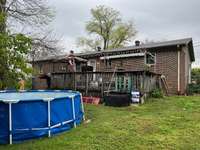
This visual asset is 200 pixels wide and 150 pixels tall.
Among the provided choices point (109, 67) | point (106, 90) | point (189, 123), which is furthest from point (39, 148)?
point (109, 67)

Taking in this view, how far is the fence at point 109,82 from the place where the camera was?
12906 mm

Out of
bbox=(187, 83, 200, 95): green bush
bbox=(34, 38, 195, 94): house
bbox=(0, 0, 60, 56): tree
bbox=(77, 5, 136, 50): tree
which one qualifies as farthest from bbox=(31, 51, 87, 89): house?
bbox=(77, 5, 136, 50): tree

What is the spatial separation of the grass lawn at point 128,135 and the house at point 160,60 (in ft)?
30.3

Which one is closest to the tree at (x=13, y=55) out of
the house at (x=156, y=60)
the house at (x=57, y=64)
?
the house at (x=156, y=60)

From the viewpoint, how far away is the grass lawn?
560 centimetres

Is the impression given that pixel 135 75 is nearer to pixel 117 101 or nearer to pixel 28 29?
pixel 117 101

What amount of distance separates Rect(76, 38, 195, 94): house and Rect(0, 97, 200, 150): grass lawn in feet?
30.3

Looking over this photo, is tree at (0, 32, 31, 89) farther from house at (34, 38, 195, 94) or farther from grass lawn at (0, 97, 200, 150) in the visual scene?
house at (34, 38, 195, 94)

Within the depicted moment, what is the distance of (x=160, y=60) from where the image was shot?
734 inches

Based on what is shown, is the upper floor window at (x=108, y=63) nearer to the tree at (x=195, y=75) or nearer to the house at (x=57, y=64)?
the house at (x=57, y=64)

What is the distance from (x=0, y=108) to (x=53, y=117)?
1.35m

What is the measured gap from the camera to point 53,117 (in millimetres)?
6715

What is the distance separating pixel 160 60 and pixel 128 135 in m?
13.1

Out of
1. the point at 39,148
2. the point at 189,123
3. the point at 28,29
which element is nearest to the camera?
the point at 39,148
